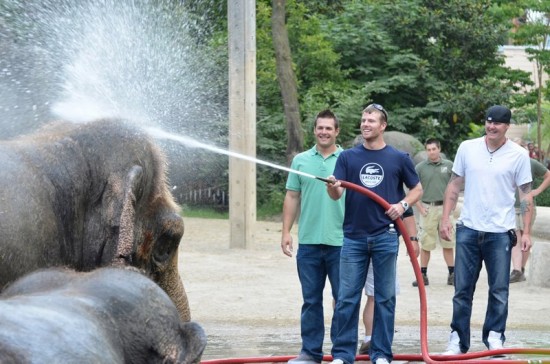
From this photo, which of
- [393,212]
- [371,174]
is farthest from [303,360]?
[371,174]

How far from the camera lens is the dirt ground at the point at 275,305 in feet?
32.3

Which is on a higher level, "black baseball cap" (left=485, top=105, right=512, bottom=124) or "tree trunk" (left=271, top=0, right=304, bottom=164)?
"tree trunk" (left=271, top=0, right=304, bottom=164)

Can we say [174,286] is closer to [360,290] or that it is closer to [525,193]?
[360,290]

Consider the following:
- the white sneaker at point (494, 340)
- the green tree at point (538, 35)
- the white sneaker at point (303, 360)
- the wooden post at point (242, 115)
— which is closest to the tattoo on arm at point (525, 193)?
the white sneaker at point (494, 340)

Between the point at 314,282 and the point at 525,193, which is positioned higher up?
the point at 525,193

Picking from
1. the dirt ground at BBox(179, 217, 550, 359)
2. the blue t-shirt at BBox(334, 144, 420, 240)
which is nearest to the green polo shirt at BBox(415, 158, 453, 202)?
the dirt ground at BBox(179, 217, 550, 359)

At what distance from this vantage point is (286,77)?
2247cm

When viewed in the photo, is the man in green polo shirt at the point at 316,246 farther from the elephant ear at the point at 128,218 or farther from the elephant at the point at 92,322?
the elephant at the point at 92,322

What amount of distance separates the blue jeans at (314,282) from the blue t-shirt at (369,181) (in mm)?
392

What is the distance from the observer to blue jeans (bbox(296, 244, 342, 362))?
8438 millimetres

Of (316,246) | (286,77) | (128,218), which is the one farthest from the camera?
(286,77)

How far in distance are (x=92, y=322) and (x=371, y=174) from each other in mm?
6219

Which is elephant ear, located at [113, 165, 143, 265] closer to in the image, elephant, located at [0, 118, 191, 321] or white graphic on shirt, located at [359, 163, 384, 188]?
elephant, located at [0, 118, 191, 321]

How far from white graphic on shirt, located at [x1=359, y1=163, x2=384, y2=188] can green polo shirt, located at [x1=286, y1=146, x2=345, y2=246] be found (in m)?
0.45
